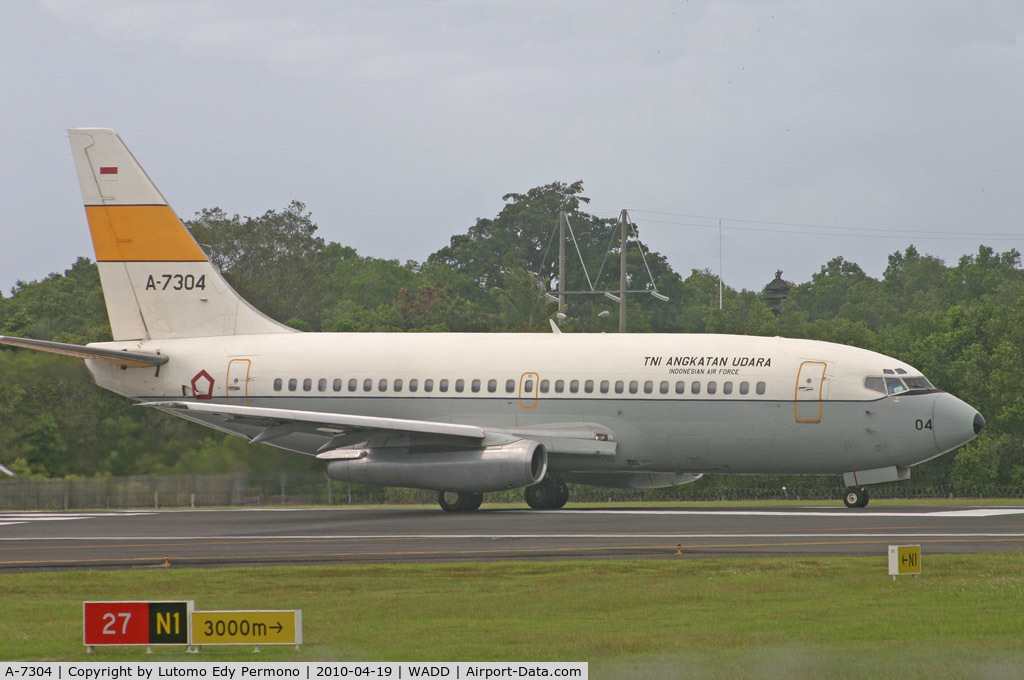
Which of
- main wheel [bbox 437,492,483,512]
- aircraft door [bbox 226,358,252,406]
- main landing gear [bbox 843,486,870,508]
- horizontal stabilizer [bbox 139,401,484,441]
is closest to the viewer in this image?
horizontal stabilizer [bbox 139,401,484,441]

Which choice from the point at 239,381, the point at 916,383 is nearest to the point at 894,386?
the point at 916,383

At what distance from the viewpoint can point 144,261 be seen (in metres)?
42.8

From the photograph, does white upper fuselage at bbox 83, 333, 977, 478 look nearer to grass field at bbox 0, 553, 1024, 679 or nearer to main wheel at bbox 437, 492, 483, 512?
main wheel at bbox 437, 492, 483, 512

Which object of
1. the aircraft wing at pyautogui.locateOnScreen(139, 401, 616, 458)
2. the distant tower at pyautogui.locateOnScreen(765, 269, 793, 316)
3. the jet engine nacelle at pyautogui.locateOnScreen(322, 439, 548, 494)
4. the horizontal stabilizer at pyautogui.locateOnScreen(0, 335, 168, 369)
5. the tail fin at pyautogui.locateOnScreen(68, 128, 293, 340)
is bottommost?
the jet engine nacelle at pyautogui.locateOnScreen(322, 439, 548, 494)

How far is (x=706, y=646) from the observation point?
1402 cm

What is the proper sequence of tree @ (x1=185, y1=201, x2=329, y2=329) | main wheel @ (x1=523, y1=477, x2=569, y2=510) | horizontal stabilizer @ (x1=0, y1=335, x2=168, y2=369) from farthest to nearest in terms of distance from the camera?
tree @ (x1=185, y1=201, x2=329, y2=329)
horizontal stabilizer @ (x1=0, y1=335, x2=168, y2=369)
main wheel @ (x1=523, y1=477, x2=569, y2=510)

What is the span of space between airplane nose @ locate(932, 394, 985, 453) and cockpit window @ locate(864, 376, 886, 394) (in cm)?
128

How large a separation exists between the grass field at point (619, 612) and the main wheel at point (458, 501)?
15212 mm

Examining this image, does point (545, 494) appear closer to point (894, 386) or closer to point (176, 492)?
point (894, 386)

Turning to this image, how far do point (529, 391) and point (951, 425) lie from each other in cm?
1069

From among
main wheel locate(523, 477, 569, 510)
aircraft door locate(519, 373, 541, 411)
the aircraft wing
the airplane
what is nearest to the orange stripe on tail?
the airplane

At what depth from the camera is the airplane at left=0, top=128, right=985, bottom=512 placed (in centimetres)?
3478

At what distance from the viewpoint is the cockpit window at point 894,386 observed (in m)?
34.6

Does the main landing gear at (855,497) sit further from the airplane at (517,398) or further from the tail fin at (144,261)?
the tail fin at (144,261)
